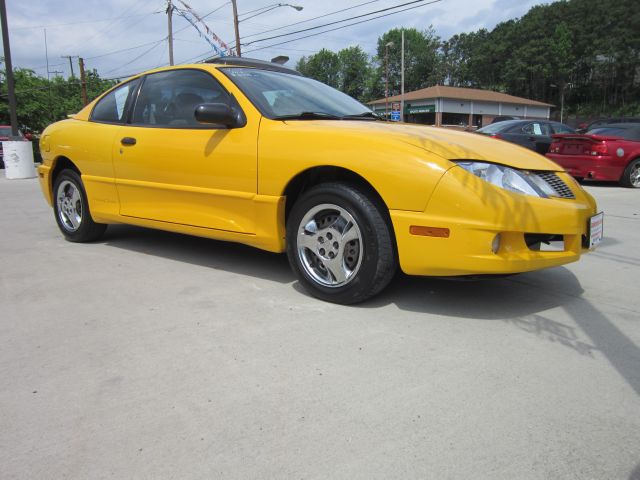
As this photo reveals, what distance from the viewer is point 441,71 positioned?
97.6 m

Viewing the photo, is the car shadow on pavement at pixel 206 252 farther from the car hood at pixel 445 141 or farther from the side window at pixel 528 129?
the side window at pixel 528 129

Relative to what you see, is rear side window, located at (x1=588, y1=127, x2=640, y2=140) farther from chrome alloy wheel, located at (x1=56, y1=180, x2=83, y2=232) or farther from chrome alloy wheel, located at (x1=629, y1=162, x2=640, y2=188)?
chrome alloy wheel, located at (x1=56, y1=180, x2=83, y2=232)

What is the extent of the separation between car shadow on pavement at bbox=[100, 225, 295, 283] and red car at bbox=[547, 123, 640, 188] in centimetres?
776

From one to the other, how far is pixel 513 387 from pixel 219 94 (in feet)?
9.24

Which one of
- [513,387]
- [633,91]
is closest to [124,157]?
[513,387]

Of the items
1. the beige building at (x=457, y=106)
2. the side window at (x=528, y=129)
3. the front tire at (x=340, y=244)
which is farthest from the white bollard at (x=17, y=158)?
the beige building at (x=457, y=106)

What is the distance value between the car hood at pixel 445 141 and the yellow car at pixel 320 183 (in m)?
0.01

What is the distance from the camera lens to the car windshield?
11.9ft

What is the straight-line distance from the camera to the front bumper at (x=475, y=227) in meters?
2.76

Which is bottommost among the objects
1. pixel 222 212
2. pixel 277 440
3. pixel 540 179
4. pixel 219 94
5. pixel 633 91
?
pixel 277 440

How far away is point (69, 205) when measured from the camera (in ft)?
16.5

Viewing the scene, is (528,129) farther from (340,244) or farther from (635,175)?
(340,244)

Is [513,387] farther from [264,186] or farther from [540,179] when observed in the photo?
[264,186]

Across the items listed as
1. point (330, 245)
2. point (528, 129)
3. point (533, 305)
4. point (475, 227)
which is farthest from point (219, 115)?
point (528, 129)
